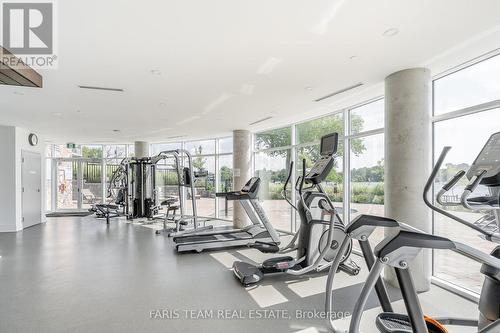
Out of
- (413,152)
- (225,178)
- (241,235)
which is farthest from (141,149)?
(413,152)

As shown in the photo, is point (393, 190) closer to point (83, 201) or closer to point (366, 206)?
point (366, 206)

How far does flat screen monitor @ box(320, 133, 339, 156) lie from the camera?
333cm

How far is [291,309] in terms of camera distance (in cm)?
292

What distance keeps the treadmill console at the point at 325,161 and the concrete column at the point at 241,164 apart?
14.2 ft

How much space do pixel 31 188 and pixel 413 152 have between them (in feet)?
31.4

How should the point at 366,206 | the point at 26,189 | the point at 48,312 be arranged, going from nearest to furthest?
the point at 48,312 < the point at 366,206 < the point at 26,189

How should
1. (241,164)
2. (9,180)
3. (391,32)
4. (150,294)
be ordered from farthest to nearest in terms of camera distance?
(241,164)
(9,180)
(150,294)
(391,32)

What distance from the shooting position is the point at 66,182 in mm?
11047

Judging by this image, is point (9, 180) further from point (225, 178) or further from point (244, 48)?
point (244, 48)

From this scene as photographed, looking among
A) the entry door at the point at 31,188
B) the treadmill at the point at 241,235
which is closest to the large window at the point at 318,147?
the treadmill at the point at 241,235

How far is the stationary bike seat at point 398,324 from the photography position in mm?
1764

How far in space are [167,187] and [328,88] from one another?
839 centimetres

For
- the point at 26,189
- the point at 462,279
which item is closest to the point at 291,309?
the point at 462,279

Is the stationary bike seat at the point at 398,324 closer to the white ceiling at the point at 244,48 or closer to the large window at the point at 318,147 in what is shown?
the white ceiling at the point at 244,48
